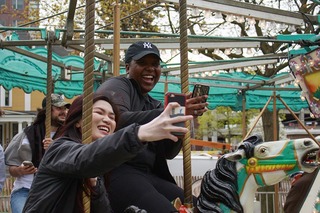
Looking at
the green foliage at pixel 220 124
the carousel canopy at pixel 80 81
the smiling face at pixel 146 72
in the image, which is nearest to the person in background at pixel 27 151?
the carousel canopy at pixel 80 81

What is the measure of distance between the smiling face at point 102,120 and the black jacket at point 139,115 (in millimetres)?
305

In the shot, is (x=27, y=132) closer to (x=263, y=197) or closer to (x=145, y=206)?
(x=145, y=206)

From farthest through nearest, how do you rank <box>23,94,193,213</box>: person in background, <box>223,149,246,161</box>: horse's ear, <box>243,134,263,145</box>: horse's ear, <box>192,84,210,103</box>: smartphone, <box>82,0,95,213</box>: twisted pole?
<box>243,134,263,145</box>: horse's ear → <box>223,149,246,161</box>: horse's ear → <box>192,84,210,103</box>: smartphone → <box>82,0,95,213</box>: twisted pole → <box>23,94,193,213</box>: person in background

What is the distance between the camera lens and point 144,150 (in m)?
2.92

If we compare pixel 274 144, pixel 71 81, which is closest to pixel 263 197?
pixel 71 81

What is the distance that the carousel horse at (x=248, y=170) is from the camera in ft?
9.11

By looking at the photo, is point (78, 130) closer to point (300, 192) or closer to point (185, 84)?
point (185, 84)

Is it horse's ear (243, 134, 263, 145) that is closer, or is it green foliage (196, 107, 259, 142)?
horse's ear (243, 134, 263, 145)

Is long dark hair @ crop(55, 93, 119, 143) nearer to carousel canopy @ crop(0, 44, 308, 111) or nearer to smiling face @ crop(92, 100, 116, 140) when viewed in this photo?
smiling face @ crop(92, 100, 116, 140)

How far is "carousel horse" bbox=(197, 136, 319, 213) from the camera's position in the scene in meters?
2.78

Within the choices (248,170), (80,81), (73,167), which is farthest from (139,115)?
(80,81)

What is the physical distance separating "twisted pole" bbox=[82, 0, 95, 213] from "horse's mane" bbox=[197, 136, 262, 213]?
792 mm

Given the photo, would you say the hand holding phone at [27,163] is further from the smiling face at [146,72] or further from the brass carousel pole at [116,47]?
the smiling face at [146,72]

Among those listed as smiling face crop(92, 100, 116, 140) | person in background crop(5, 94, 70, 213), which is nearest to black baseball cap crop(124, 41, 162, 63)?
smiling face crop(92, 100, 116, 140)
